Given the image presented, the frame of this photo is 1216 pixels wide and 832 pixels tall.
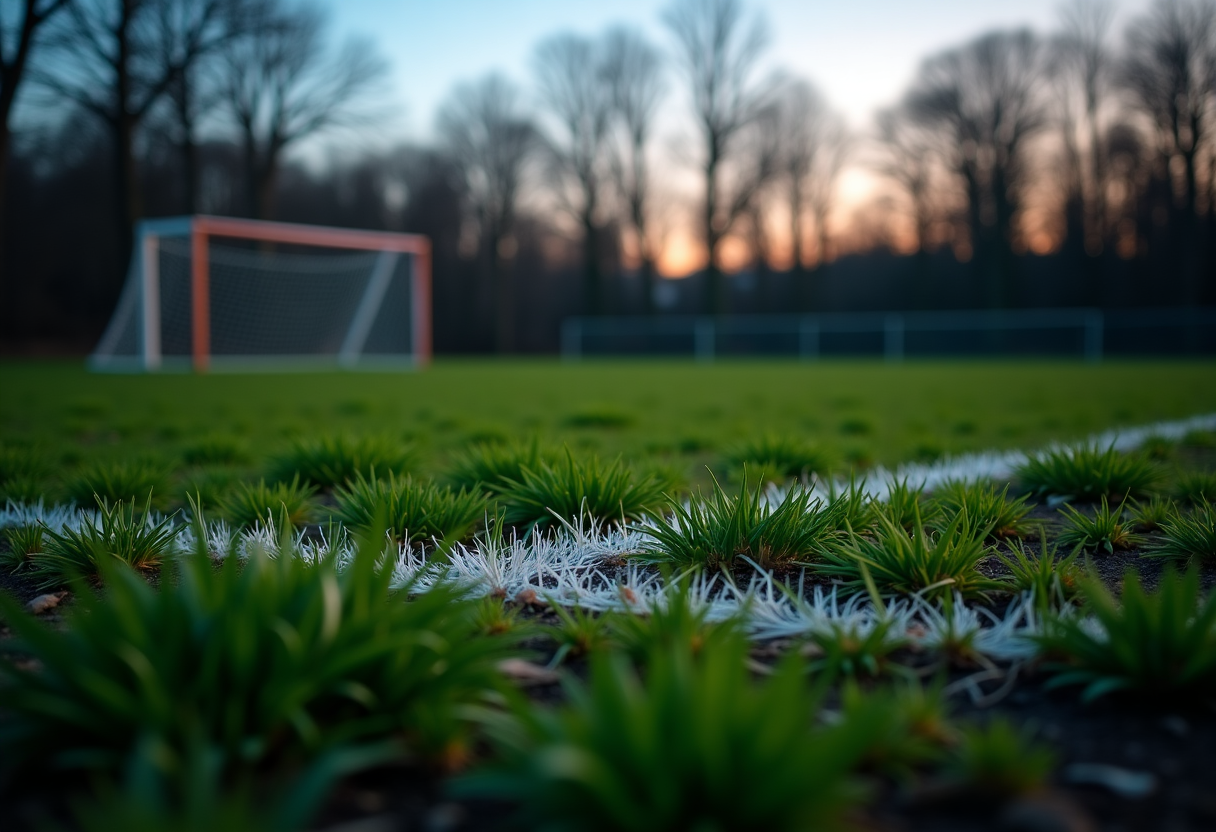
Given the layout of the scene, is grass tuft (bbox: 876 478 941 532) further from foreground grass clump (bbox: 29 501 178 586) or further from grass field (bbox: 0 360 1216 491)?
foreground grass clump (bbox: 29 501 178 586)

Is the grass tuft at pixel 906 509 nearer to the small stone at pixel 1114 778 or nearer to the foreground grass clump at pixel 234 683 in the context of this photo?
the small stone at pixel 1114 778

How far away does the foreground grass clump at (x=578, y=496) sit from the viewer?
2729 millimetres

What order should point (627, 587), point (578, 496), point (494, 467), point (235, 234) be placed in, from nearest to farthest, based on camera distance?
point (627, 587)
point (578, 496)
point (494, 467)
point (235, 234)

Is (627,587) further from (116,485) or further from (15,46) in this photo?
(15,46)

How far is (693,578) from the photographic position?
6.86 feet

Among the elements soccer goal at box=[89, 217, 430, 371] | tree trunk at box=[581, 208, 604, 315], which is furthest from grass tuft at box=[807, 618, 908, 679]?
tree trunk at box=[581, 208, 604, 315]

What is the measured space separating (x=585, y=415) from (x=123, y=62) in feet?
55.5

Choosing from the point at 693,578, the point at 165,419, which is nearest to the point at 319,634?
the point at 693,578

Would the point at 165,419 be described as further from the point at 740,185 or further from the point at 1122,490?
→ the point at 740,185

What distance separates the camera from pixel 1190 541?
2348mm

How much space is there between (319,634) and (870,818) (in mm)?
820

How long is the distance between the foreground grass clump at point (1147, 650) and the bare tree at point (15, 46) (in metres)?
17.2

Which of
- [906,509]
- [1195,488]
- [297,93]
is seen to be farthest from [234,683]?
[297,93]

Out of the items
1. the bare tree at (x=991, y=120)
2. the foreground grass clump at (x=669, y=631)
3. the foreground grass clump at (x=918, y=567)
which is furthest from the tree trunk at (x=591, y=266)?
the foreground grass clump at (x=669, y=631)
